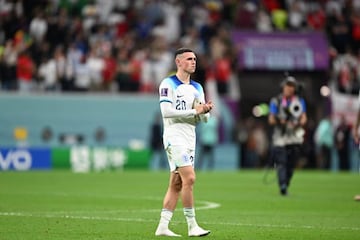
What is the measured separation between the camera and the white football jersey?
496 inches

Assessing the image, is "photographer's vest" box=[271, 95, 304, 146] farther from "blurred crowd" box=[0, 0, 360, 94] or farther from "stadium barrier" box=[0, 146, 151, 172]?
"blurred crowd" box=[0, 0, 360, 94]

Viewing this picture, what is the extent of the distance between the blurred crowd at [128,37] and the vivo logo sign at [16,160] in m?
2.93

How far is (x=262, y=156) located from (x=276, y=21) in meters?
5.88

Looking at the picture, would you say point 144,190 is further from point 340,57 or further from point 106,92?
point 340,57

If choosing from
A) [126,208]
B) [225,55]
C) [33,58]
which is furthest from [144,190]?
[225,55]

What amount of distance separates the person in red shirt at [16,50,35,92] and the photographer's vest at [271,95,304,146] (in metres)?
14.6

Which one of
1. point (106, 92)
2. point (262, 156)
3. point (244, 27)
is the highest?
point (244, 27)

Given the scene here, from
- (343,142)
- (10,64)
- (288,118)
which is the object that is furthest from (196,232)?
(343,142)

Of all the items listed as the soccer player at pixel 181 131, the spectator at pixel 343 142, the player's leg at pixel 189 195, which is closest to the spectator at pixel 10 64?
the spectator at pixel 343 142

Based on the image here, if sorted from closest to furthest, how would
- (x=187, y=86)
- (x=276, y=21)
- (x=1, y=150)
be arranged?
(x=187, y=86) → (x=1, y=150) → (x=276, y=21)

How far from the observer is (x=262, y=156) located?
39.5 m

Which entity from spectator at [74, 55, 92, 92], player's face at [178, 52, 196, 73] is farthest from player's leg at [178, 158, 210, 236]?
spectator at [74, 55, 92, 92]

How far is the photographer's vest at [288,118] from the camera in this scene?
21.5 metres

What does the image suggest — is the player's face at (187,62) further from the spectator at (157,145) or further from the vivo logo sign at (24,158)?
the spectator at (157,145)
